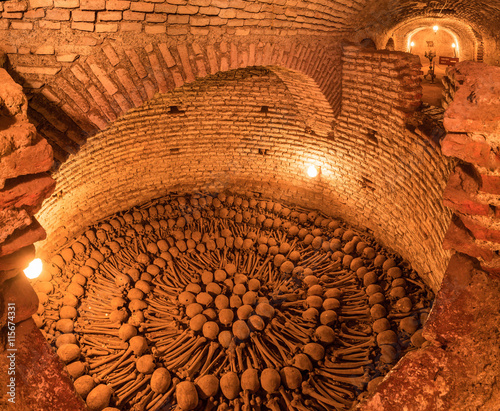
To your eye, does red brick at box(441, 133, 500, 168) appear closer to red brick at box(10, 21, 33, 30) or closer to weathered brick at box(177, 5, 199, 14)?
weathered brick at box(177, 5, 199, 14)

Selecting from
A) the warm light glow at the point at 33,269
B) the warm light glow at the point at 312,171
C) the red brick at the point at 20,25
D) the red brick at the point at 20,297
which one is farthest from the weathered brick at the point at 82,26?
the warm light glow at the point at 312,171

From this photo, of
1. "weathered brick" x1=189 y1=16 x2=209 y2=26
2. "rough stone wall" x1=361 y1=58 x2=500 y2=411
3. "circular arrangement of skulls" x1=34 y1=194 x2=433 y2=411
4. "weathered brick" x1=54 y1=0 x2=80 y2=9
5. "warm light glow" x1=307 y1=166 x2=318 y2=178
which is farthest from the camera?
"warm light glow" x1=307 y1=166 x2=318 y2=178

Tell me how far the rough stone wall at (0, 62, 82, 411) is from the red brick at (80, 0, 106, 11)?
1105 mm

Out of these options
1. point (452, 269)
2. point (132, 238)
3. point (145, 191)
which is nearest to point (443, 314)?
point (452, 269)

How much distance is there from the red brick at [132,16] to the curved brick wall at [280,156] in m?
1.96

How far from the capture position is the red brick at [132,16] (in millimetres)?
3330

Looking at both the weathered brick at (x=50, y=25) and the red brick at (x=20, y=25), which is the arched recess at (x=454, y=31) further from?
the red brick at (x=20, y=25)

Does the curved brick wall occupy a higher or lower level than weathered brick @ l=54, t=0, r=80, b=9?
lower

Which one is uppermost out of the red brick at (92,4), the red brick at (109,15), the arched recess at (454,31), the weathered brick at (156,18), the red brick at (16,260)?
the arched recess at (454,31)

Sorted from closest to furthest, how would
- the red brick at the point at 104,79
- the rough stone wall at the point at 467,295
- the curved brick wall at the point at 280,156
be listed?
the rough stone wall at the point at 467,295, the red brick at the point at 104,79, the curved brick wall at the point at 280,156

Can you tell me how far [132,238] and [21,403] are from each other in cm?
392

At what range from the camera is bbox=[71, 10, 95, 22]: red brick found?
3.16 m

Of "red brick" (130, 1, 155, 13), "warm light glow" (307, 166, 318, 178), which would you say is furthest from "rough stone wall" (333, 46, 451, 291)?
"red brick" (130, 1, 155, 13)

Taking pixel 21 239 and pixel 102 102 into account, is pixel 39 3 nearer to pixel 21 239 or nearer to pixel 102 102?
pixel 102 102
